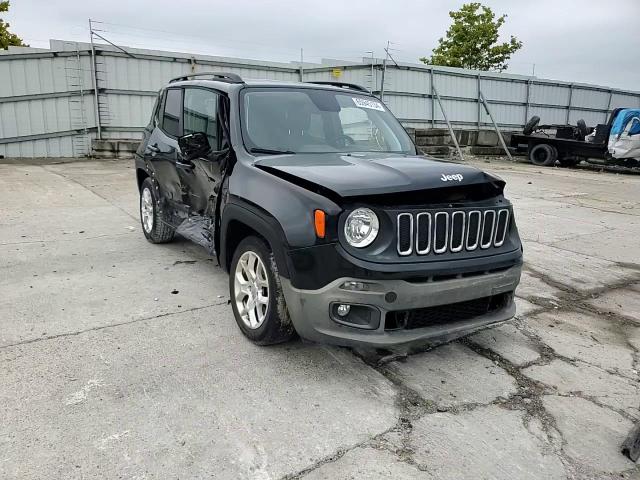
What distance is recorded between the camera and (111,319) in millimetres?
4012

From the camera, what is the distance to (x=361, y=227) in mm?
3000

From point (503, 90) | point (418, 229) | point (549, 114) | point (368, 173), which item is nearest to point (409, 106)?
point (503, 90)

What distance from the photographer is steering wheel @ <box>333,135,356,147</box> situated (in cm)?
424

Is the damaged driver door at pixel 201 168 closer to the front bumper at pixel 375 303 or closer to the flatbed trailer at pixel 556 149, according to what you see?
the front bumper at pixel 375 303

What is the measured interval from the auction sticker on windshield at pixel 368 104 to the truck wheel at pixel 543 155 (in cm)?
1423

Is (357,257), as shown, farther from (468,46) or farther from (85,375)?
(468,46)

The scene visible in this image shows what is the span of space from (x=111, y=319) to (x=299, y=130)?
204 centimetres

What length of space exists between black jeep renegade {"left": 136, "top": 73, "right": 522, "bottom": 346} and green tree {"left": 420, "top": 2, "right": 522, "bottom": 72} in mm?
30938

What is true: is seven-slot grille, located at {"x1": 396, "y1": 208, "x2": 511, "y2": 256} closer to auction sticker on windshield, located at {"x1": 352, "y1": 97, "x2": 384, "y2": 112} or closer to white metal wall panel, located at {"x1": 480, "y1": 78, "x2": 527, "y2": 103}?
auction sticker on windshield, located at {"x1": 352, "y1": 97, "x2": 384, "y2": 112}

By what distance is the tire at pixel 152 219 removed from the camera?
5.75m

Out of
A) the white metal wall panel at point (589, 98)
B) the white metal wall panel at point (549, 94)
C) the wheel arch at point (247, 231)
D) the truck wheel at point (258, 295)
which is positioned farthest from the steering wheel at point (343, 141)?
the white metal wall panel at point (589, 98)

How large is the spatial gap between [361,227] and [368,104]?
214cm

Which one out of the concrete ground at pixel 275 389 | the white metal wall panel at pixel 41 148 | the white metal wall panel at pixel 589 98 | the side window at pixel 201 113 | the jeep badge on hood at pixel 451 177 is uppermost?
the white metal wall panel at pixel 589 98

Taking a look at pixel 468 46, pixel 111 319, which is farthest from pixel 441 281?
pixel 468 46
